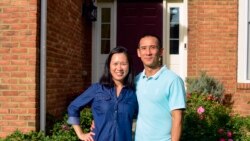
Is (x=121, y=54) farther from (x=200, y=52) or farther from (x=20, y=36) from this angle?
(x=200, y=52)

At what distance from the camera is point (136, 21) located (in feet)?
28.1

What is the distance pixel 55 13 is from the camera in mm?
5863

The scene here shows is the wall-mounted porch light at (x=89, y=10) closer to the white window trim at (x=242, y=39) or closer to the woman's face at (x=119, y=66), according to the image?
the white window trim at (x=242, y=39)

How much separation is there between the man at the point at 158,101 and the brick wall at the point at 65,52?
8.61 feet

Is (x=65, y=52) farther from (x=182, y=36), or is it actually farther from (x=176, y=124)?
(x=176, y=124)

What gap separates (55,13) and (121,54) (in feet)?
9.61

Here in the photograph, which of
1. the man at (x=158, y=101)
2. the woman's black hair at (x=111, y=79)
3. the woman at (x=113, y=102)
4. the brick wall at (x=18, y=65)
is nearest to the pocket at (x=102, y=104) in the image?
the woman at (x=113, y=102)

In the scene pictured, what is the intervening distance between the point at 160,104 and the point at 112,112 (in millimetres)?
380

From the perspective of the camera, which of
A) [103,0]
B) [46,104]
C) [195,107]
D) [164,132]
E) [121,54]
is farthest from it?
[103,0]

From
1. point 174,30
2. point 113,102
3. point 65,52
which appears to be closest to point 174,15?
point 174,30

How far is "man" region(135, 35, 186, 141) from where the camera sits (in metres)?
2.94

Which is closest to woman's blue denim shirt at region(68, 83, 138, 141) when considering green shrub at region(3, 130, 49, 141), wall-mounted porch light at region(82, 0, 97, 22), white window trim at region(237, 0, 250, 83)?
green shrub at region(3, 130, 49, 141)

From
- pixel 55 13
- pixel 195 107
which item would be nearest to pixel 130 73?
pixel 55 13

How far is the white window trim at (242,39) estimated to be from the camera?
7.87m
